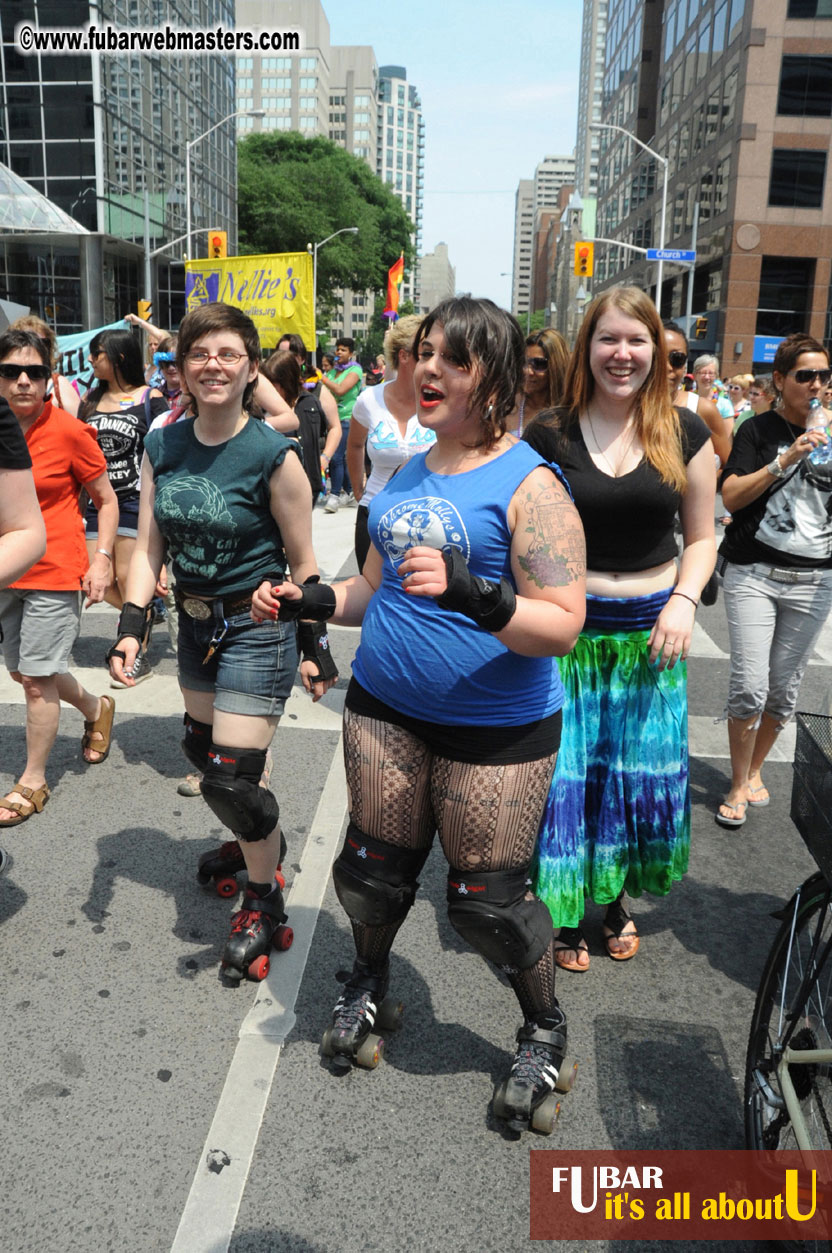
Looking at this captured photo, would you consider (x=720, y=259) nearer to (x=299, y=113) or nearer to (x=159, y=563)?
(x=159, y=563)

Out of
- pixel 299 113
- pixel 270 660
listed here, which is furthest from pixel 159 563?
pixel 299 113

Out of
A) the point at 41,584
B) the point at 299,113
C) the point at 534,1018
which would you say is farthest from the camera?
the point at 299,113

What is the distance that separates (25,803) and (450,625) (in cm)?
281

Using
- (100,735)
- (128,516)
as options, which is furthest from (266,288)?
(100,735)

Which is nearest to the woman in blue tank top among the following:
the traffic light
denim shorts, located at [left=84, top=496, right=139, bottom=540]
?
denim shorts, located at [left=84, top=496, right=139, bottom=540]

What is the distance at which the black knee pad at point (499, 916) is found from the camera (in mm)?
2531

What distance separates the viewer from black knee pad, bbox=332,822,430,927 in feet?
8.67

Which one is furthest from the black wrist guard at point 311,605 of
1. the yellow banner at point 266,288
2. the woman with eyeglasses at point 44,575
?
the yellow banner at point 266,288

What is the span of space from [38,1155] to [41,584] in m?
2.59

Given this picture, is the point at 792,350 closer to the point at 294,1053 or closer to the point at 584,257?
the point at 294,1053

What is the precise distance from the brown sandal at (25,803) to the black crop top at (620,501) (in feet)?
8.91

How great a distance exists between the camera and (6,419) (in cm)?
309

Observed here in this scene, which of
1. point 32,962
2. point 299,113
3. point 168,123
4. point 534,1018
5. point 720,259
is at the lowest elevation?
point 32,962

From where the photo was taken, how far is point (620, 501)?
10.3ft
